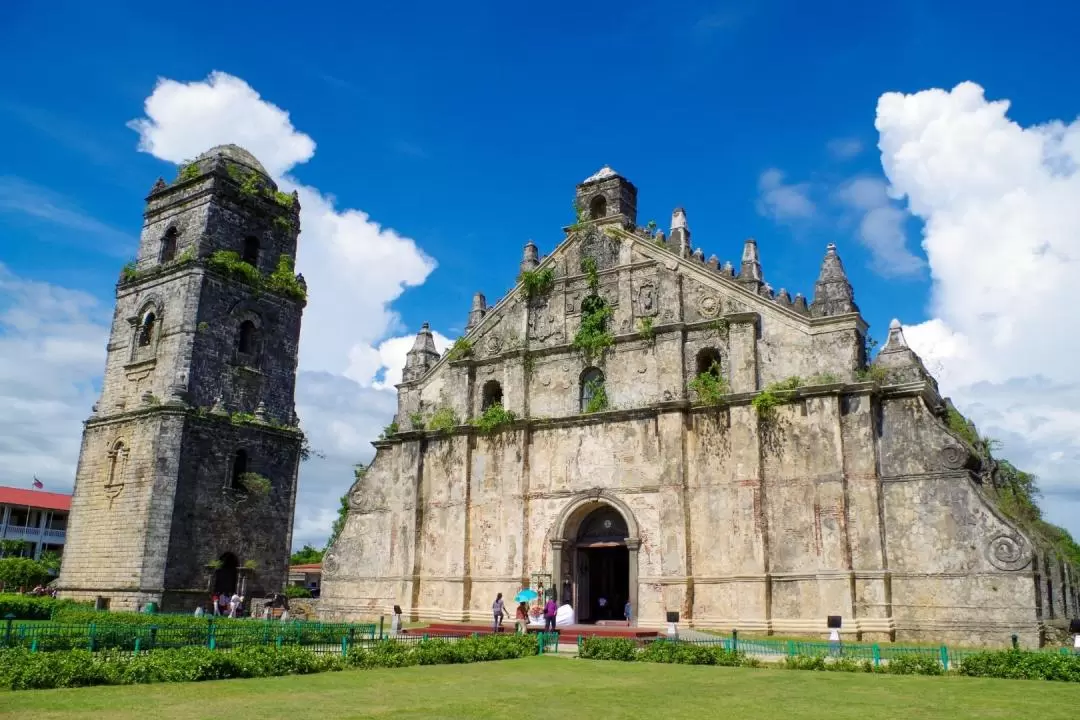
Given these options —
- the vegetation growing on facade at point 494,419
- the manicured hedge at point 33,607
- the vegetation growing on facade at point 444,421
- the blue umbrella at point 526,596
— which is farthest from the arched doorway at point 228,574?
the blue umbrella at point 526,596

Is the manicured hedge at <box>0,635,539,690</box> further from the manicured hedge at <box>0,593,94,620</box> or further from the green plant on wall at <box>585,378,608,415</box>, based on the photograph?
the manicured hedge at <box>0,593,94,620</box>

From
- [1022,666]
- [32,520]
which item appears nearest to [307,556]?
[32,520]

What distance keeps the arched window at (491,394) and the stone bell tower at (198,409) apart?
1132cm

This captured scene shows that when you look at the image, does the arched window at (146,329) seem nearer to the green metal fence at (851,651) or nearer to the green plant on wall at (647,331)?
the green plant on wall at (647,331)

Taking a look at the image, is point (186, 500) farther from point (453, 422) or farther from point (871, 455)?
point (871, 455)

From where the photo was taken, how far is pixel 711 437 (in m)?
24.6

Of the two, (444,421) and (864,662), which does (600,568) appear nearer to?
(444,421)

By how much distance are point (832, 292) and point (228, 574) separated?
78.7 ft

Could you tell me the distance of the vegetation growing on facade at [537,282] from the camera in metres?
28.9

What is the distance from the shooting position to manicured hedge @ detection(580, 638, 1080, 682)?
15203mm

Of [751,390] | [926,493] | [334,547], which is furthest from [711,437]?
[334,547]

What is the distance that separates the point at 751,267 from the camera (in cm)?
2603

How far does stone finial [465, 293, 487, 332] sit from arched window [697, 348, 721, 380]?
26.4 ft

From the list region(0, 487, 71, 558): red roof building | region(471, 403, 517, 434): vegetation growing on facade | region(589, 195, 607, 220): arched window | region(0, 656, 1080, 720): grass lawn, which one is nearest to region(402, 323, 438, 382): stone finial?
region(471, 403, 517, 434): vegetation growing on facade
